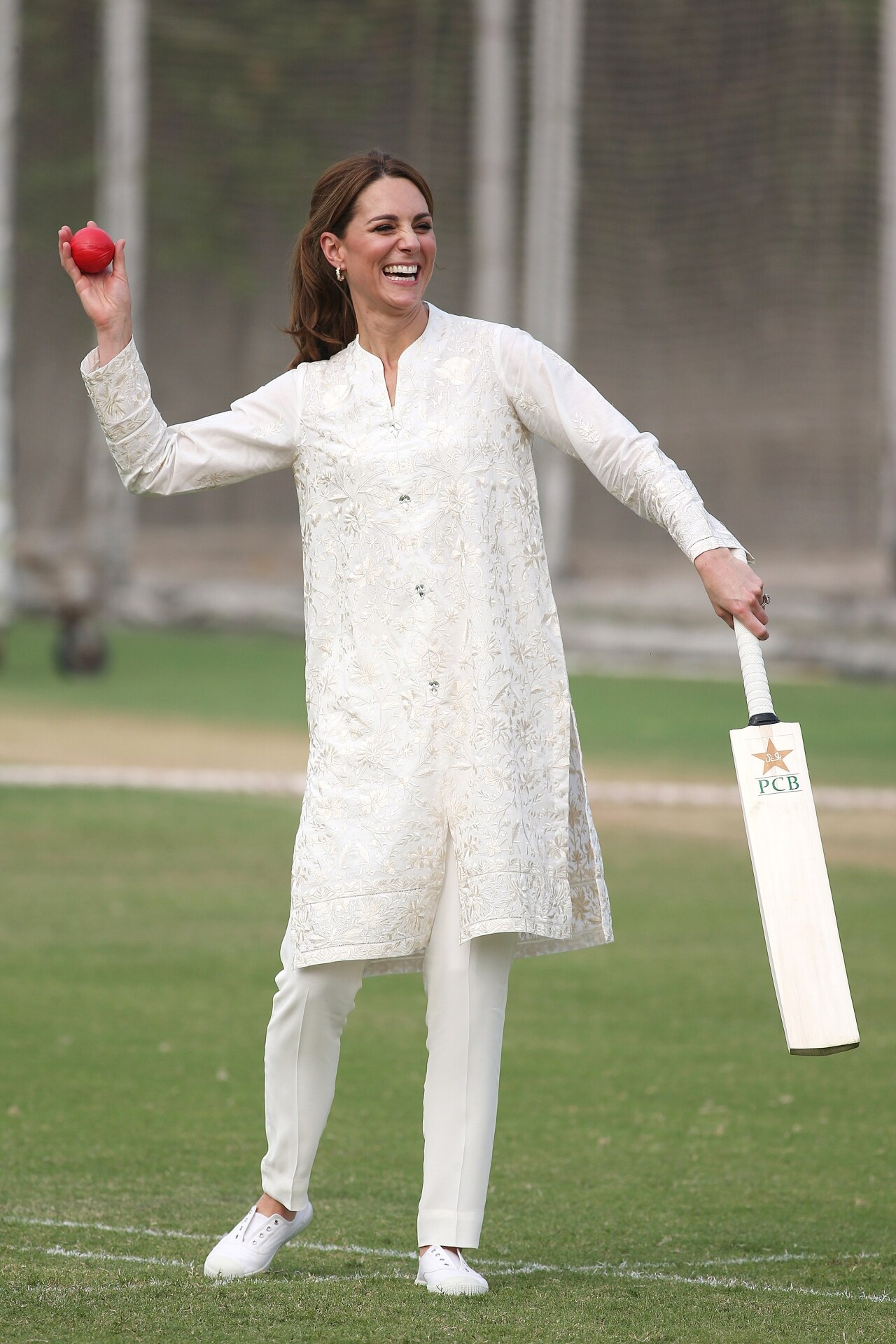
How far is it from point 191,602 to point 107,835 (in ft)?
30.1

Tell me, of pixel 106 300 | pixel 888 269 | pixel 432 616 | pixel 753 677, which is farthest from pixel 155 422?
pixel 888 269

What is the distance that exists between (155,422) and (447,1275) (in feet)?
4.52

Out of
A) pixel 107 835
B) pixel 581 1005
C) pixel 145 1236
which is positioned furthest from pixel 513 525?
pixel 107 835

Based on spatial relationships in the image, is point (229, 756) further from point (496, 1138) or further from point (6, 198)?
point (6, 198)

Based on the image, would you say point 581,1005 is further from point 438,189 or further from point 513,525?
point 438,189

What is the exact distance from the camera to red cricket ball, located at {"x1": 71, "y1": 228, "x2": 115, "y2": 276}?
3137mm

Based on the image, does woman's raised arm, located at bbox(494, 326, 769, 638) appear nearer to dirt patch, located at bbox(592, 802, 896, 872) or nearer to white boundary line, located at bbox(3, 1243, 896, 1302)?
white boundary line, located at bbox(3, 1243, 896, 1302)

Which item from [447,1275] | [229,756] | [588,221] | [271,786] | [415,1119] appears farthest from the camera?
[588,221]

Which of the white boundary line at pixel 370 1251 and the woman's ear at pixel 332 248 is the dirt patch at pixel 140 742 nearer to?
the white boundary line at pixel 370 1251

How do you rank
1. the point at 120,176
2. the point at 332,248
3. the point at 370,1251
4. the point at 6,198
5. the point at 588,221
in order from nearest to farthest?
the point at 332,248 → the point at 370,1251 → the point at 6,198 → the point at 588,221 → the point at 120,176

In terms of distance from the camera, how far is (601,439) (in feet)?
10.2

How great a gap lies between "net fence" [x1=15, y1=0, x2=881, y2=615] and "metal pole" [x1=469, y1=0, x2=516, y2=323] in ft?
0.48

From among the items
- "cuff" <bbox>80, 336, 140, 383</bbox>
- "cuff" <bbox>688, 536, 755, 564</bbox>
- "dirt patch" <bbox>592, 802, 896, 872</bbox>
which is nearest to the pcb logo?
"cuff" <bbox>688, 536, 755, 564</bbox>

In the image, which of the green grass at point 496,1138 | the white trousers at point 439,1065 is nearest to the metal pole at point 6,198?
the green grass at point 496,1138
